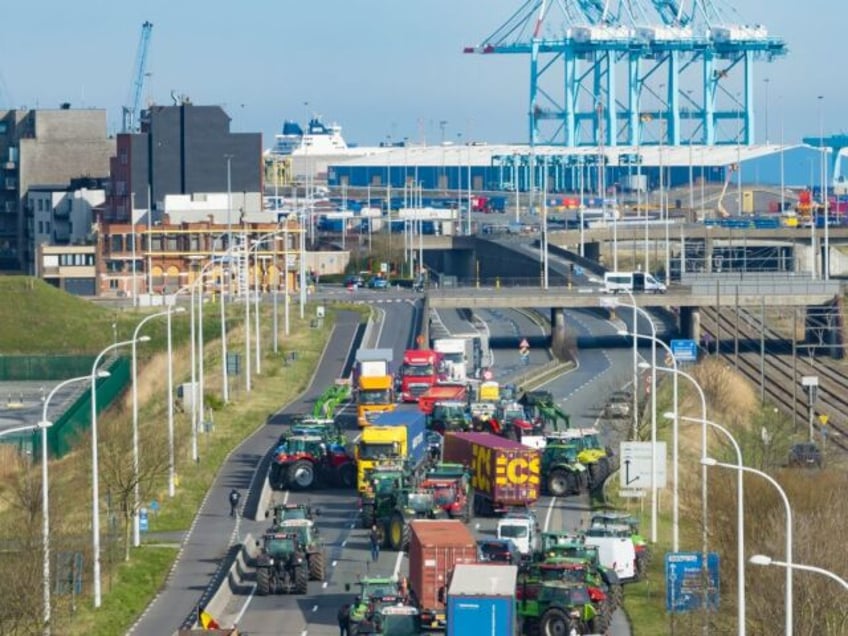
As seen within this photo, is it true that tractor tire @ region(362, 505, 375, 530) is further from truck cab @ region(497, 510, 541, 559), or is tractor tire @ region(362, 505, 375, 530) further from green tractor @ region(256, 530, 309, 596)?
green tractor @ region(256, 530, 309, 596)

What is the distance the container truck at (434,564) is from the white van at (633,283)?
174ft

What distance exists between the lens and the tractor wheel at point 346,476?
182ft

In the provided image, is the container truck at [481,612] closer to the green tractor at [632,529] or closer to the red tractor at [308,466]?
the green tractor at [632,529]

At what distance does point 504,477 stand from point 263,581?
1005cm

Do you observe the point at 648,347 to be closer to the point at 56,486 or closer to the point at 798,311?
the point at 798,311

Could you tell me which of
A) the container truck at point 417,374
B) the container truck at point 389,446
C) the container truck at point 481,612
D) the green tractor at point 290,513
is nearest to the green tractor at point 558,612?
the container truck at point 481,612

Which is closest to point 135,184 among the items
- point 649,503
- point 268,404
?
point 268,404

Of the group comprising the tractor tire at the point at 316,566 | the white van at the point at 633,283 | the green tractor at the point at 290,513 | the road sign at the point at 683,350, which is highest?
the white van at the point at 633,283

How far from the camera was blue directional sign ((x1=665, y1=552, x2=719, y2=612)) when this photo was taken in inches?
1454

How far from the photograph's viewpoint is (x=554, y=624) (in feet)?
120

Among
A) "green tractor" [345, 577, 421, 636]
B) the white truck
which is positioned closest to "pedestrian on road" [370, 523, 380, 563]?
"green tractor" [345, 577, 421, 636]

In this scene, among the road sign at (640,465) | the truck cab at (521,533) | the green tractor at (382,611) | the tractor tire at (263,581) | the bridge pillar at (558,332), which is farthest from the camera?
the bridge pillar at (558,332)

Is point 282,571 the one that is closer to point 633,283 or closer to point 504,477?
point 504,477

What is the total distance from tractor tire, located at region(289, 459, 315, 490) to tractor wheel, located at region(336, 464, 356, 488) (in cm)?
75
